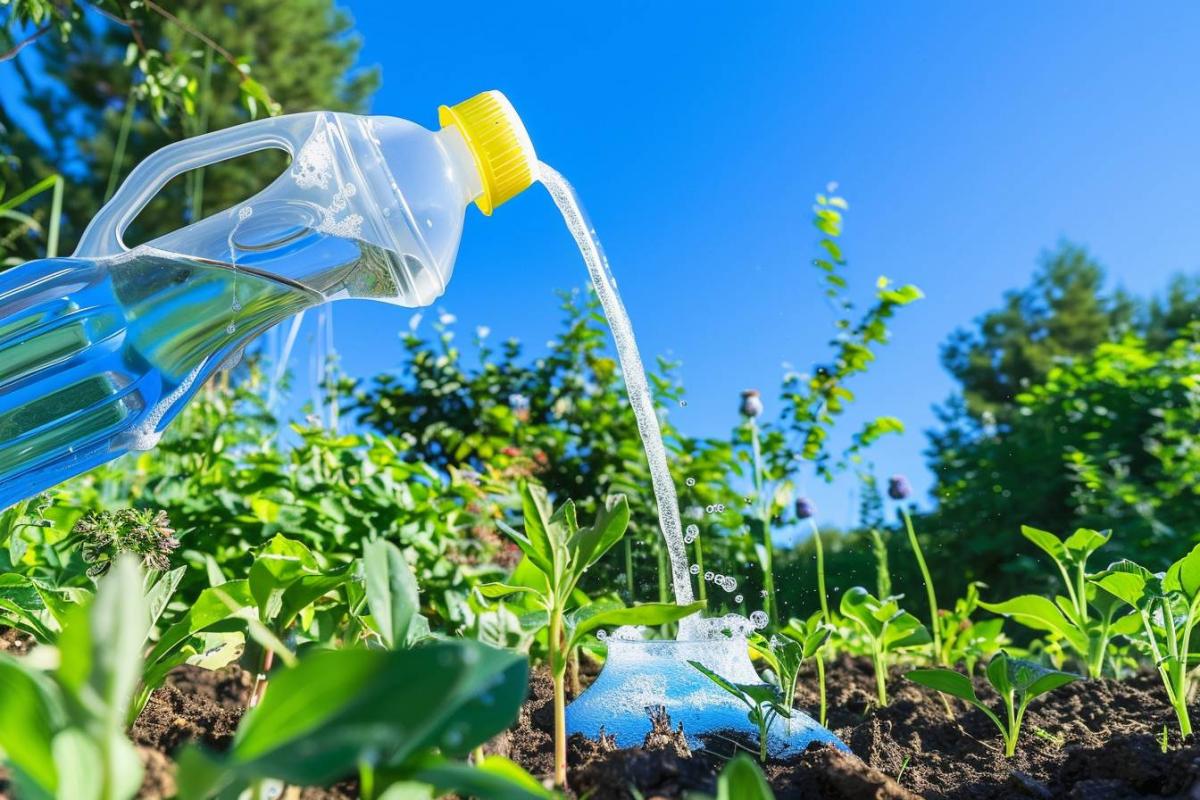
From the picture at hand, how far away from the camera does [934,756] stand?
1.01 m

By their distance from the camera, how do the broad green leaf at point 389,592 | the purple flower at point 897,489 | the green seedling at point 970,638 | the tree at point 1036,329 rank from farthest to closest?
1. the tree at point 1036,329
2. the purple flower at point 897,489
3. the green seedling at point 970,638
4. the broad green leaf at point 389,592

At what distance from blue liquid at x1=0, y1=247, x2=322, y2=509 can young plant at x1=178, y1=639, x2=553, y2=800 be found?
2.65 feet

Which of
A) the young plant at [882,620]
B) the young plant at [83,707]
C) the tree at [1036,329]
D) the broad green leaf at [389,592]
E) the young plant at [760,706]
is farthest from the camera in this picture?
the tree at [1036,329]

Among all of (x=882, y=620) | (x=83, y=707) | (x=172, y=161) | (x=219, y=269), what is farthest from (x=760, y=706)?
(x=172, y=161)

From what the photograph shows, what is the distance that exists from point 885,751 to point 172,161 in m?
1.08

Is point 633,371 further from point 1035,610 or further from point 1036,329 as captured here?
point 1036,329

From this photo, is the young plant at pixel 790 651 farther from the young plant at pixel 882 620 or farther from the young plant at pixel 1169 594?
the young plant at pixel 1169 594

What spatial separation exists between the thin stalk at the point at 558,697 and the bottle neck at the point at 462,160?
0.60 meters

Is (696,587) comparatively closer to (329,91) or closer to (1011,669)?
(1011,669)

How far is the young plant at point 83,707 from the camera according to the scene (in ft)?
1.03

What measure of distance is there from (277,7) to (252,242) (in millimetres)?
13657

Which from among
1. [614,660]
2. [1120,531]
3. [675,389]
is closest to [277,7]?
[675,389]

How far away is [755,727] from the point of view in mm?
934

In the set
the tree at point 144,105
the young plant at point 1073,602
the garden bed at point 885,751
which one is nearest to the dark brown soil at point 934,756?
the garden bed at point 885,751
